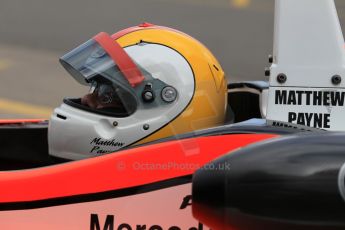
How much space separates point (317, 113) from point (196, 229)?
532mm

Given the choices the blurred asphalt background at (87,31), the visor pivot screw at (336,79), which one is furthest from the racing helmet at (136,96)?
the blurred asphalt background at (87,31)

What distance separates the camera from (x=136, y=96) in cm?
219

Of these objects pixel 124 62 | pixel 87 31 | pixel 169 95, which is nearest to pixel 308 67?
pixel 169 95

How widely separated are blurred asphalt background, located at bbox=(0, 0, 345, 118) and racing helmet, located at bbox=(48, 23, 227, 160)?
3782mm

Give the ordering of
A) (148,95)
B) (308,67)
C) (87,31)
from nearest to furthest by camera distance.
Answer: (308,67)
(148,95)
(87,31)

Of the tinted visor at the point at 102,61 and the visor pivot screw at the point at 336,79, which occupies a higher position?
the tinted visor at the point at 102,61

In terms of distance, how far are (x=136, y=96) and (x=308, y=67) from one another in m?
0.59

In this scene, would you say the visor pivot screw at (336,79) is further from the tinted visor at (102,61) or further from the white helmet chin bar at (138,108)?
the tinted visor at (102,61)

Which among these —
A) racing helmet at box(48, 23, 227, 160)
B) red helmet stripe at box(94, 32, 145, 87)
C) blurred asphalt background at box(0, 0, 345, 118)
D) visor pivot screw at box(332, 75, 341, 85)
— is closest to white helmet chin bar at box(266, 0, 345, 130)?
visor pivot screw at box(332, 75, 341, 85)

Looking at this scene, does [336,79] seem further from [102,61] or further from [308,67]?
[102,61]

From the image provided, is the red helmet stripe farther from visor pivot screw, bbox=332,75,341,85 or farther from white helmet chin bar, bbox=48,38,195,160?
visor pivot screw, bbox=332,75,341,85

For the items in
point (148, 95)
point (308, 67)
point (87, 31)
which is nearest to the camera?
point (308, 67)

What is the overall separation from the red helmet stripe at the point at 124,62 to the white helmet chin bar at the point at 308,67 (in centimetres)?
47

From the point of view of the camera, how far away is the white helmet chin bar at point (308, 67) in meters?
1.94
